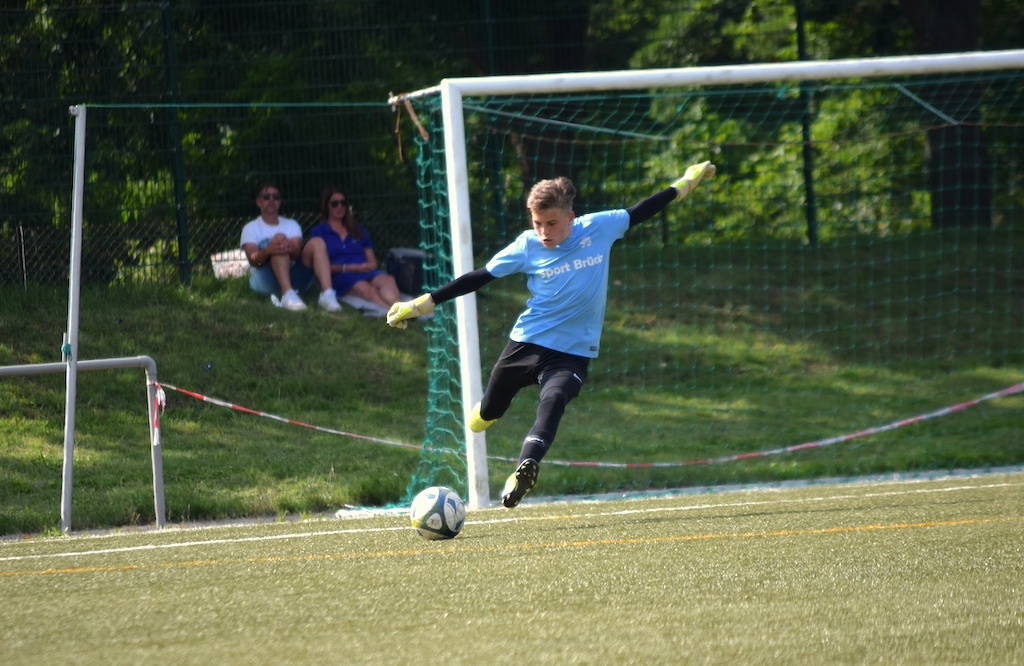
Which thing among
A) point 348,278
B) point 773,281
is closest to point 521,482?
point 348,278

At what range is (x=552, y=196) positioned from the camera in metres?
5.56

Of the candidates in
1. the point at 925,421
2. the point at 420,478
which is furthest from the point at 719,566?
the point at 925,421

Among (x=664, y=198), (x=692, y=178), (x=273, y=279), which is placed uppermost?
(x=692, y=178)

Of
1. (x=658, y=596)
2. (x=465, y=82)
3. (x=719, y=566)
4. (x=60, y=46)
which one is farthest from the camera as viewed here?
(x=60, y=46)

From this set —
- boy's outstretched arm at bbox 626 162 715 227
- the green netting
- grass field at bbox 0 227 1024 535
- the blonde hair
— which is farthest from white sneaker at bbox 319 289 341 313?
the blonde hair

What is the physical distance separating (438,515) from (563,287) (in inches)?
50.5

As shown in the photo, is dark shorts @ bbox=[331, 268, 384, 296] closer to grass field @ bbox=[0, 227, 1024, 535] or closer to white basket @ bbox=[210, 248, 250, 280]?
grass field @ bbox=[0, 227, 1024, 535]

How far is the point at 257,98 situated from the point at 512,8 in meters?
2.67

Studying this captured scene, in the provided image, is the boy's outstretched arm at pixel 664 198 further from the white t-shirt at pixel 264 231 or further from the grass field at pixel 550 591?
the white t-shirt at pixel 264 231

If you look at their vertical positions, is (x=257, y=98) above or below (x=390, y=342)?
above

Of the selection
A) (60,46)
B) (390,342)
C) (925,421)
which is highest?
(60,46)

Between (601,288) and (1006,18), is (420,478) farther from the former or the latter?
(1006,18)

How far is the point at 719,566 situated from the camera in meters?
4.47

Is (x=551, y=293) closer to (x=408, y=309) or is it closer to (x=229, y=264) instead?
(x=408, y=309)
